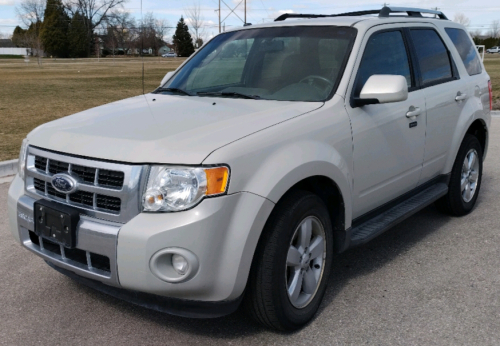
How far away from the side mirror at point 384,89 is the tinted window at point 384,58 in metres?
0.16

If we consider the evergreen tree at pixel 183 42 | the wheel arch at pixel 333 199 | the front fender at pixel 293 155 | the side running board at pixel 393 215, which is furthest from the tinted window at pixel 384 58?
the evergreen tree at pixel 183 42

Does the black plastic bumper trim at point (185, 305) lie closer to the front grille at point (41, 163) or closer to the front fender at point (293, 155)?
the front fender at point (293, 155)

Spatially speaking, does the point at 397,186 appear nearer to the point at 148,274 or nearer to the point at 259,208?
the point at 259,208

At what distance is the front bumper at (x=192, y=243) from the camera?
271 cm

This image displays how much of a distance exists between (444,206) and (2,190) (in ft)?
15.8

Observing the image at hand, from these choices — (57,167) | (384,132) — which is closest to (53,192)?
(57,167)

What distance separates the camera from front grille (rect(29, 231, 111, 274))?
2.93 m

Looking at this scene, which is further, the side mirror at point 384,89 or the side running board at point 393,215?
the side running board at point 393,215

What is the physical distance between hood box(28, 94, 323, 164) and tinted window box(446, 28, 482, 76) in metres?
2.35

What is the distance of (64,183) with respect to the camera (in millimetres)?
2990

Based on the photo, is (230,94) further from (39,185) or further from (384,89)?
(39,185)

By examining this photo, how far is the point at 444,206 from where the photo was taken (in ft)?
17.5

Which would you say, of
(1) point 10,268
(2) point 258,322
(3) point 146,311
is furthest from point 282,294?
(1) point 10,268

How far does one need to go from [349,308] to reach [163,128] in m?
1.59
